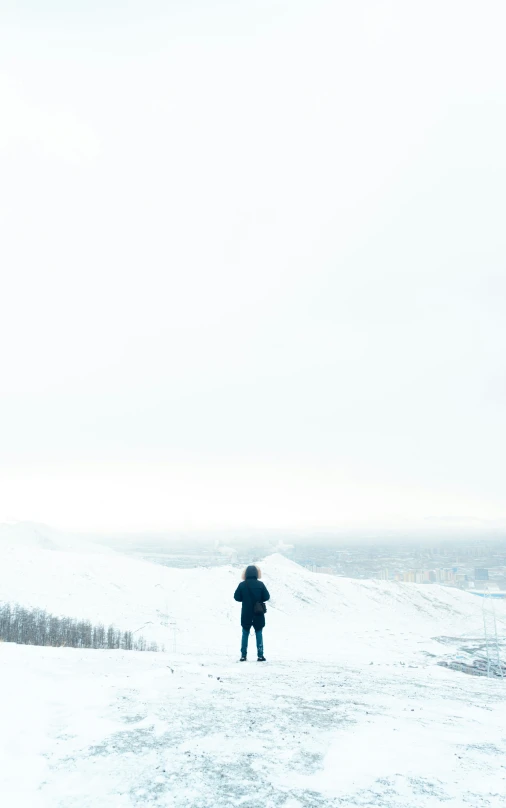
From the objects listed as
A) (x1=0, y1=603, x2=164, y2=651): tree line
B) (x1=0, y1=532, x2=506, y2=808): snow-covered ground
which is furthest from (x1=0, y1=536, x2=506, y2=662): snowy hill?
(x1=0, y1=532, x2=506, y2=808): snow-covered ground

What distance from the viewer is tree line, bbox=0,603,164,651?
5209 centimetres

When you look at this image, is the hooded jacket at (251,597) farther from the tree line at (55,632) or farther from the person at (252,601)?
the tree line at (55,632)

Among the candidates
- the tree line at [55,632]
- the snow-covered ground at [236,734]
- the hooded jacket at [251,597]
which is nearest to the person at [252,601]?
the hooded jacket at [251,597]

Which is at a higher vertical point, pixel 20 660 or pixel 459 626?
pixel 20 660

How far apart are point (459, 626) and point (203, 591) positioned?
47225 mm

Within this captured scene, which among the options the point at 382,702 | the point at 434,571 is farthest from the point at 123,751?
the point at 434,571

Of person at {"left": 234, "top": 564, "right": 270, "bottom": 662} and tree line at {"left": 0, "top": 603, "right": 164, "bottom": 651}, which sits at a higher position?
person at {"left": 234, "top": 564, "right": 270, "bottom": 662}

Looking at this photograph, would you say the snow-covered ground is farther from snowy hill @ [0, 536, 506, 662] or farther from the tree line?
snowy hill @ [0, 536, 506, 662]

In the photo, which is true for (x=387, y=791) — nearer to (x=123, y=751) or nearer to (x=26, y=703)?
(x=123, y=751)

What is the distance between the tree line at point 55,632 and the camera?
5209 centimetres

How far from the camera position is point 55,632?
56.7 meters

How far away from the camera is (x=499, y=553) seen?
197 metres

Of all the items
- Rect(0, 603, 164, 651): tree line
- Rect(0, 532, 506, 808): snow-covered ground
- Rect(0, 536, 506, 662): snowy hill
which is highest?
Rect(0, 532, 506, 808): snow-covered ground

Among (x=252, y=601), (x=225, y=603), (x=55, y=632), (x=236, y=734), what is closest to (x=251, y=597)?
(x=252, y=601)
